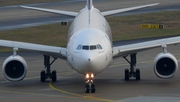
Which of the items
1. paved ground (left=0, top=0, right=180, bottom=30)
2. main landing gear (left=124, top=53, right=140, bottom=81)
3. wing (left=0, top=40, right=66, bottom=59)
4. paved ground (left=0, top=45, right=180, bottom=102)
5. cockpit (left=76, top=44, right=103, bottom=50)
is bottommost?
paved ground (left=0, top=45, right=180, bottom=102)

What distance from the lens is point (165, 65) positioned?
34.8 meters

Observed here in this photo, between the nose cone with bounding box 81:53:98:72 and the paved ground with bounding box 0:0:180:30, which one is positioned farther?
the paved ground with bounding box 0:0:180:30

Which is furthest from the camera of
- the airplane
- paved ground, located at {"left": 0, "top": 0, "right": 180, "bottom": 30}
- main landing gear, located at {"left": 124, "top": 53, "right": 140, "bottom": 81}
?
paved ground, located at {"left": 0, "top": 0, "right": 180, "bottom": 30}

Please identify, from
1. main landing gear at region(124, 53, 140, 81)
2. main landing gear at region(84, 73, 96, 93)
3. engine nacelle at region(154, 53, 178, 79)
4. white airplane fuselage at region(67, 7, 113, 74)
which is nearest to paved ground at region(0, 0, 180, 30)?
main landing gear at region(124, 53, 140, 81)

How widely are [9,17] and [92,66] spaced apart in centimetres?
4598

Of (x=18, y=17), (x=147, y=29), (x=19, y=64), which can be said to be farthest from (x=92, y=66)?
(x=18, y=17)

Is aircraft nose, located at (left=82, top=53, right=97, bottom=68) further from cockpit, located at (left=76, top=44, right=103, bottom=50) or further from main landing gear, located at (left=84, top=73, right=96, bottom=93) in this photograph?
main landing gear, located at (left=84, top=73, right=96, bottom=93)

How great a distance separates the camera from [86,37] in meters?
32.8

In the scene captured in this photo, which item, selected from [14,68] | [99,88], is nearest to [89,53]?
[99,88]

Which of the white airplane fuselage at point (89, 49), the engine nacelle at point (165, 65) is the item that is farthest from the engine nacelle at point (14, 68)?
the engine nacelle at point (165, 65)

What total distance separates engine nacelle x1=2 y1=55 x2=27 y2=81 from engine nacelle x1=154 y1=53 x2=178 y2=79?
22.2 feet

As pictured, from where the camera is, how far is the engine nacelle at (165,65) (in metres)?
34.5

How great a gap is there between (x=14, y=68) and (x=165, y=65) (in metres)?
7.83

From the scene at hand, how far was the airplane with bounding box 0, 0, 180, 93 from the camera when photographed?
104 feet
